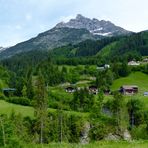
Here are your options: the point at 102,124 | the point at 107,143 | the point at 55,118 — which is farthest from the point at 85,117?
the point at 107,143

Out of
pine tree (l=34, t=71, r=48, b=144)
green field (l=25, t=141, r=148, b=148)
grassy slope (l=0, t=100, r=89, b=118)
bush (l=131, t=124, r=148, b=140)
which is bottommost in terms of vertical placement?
bush (l=131, t=124, r=148, b=140)

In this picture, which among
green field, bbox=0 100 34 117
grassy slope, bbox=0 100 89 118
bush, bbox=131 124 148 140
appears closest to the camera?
bush, bbox=131 124 148 140

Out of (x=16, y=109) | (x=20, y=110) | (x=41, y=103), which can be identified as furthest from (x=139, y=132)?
(x=16, y=109)

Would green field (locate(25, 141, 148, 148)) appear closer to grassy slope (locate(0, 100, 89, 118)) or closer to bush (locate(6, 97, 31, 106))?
grassy slope (locate(0, 100, 89, 118))

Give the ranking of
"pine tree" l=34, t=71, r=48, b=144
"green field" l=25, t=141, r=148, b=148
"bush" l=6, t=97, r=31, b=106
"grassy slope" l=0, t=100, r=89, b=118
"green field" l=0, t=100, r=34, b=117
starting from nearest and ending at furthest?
"green field" l=25, t=141, r=148, b=148
"pine tree" l=34, t=71, r=48, b=144
"green field" l=0, t=100, r=34, b=117
"grassy slope" l=0, t=100, r=89, b=118
"bush" l=6, t=97, r=31, b=106

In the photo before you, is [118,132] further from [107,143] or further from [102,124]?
[107,143]

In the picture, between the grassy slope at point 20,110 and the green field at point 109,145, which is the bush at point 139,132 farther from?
the green field at point 109,145

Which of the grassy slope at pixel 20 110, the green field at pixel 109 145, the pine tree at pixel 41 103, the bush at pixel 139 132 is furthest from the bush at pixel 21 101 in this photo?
the green field at pixel 109 145

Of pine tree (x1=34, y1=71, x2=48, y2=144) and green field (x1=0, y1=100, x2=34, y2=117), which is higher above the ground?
pine tree (x1=34, y1=71, x2=48, y2=144)

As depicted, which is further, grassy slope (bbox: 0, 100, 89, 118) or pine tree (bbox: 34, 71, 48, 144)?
grassy slope (bbox: 0, 100, 89, 118)

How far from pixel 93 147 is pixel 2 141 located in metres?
4.88

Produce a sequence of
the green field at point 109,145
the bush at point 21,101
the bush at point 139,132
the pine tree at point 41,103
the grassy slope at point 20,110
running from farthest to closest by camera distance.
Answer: the bush at point 21,101
the grassy slope at point 20,110
the bush at point 139,132
the pine tree at point 41,103
the green field at point 109,145

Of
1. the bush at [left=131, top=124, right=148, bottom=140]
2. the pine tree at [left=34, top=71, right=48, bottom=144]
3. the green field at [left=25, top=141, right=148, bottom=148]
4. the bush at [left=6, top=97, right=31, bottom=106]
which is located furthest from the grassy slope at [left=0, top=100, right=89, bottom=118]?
the green field at [left=25, top=141, right=148, bottom=148]

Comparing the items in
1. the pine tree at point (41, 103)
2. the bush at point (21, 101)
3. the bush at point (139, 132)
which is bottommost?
the bush at point (139, 132)
